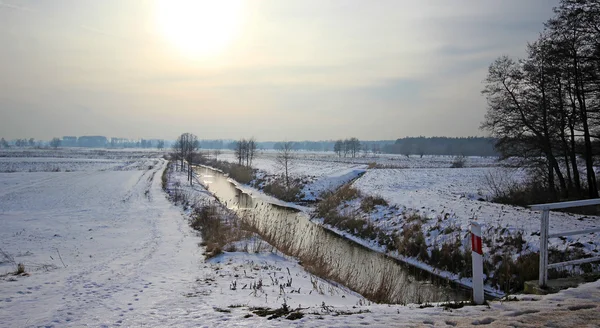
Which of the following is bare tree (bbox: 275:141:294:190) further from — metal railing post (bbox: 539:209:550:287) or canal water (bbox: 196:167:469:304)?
metal railing post (bbox: 539:209:550:287)

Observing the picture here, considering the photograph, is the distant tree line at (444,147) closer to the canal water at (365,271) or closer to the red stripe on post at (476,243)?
the canal water at (365,271)

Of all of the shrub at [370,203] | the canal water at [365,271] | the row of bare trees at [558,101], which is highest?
the row of bare trees at [558,101]

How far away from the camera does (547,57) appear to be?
18.9 m

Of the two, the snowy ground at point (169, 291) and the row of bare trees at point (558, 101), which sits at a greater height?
the row of bare trees at point (558, 101)

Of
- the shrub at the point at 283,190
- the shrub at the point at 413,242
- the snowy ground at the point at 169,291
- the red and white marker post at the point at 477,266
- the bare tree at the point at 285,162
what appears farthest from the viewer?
the bare tree at the point at 285,162

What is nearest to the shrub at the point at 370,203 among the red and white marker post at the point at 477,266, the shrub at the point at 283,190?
the shrub at the point at 283,190

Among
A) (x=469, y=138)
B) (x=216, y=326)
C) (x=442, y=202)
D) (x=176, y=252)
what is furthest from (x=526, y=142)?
(x=469, y=138)

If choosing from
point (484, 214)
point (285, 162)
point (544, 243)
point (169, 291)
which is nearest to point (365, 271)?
point (544, 243)

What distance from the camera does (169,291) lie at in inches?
285

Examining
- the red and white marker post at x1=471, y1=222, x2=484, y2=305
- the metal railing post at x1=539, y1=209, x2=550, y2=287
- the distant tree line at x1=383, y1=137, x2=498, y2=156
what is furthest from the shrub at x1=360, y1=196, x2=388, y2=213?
the distant tree line at x1=383, y1=137, x2=498, y2=156

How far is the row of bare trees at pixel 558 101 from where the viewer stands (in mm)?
16281

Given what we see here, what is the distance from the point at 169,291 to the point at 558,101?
22164mm

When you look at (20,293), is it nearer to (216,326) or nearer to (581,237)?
(216,326)

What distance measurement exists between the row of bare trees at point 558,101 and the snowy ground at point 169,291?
1572cm
